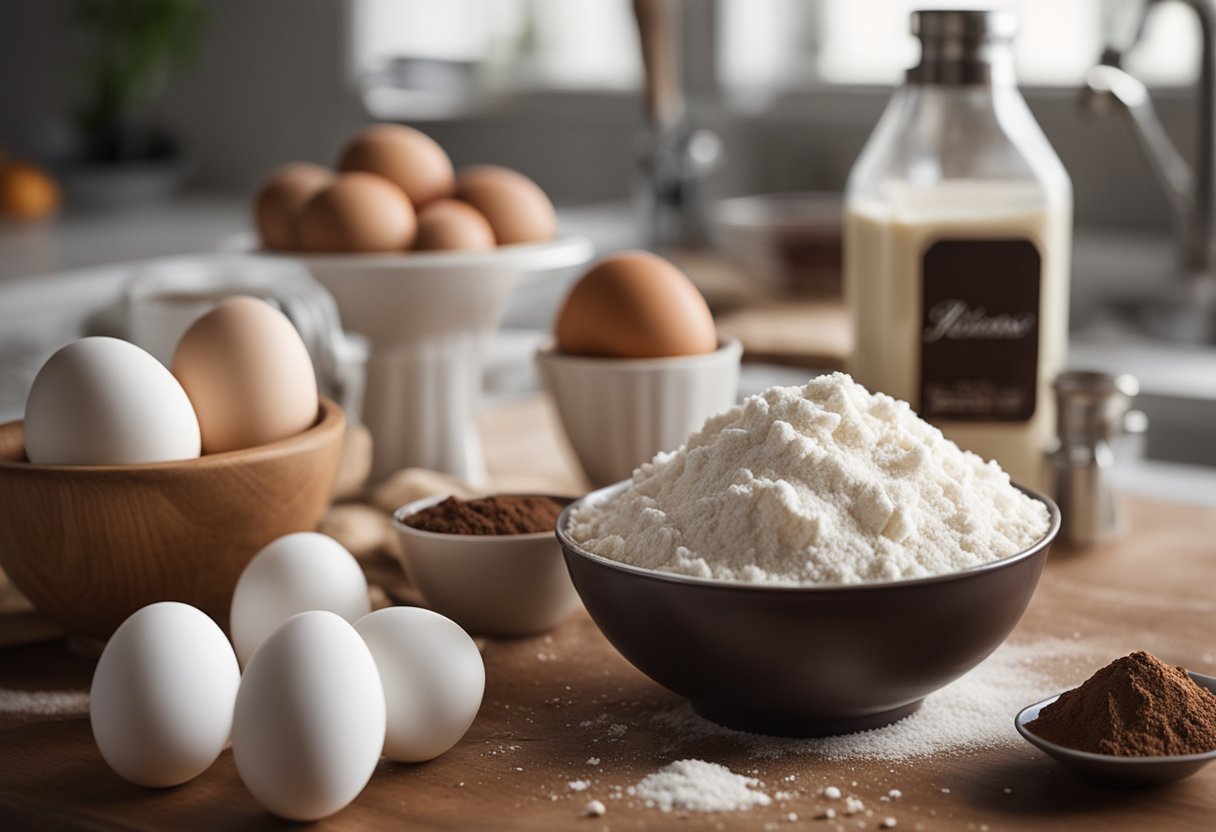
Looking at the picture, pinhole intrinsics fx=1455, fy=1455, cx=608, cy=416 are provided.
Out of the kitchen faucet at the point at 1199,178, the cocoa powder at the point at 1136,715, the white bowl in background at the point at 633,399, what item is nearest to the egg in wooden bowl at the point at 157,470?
the white bowl in background at the point at 633,399

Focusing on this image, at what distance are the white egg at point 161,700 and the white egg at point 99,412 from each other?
14cm

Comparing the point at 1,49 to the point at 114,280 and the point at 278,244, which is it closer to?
the point at 114,280

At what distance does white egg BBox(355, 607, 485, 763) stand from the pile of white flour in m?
0.09

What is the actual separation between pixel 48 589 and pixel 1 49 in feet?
9.83


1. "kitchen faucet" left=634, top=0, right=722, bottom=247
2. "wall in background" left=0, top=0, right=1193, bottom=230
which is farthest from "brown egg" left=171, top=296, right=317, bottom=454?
"wall in background" left=0, top=0, right=1193, bottom=230

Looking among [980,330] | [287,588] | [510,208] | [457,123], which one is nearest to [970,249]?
[980,330]

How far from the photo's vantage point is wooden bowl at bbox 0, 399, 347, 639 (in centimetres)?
81

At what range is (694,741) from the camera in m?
0.75

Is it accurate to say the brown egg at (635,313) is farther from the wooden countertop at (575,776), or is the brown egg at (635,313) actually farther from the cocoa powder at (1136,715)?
the cocoa powder at (1136,715)

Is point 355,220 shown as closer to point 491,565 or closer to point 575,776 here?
point 491,565

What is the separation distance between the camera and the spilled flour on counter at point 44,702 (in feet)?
2.65

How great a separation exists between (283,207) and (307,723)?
A: 632 millimetres

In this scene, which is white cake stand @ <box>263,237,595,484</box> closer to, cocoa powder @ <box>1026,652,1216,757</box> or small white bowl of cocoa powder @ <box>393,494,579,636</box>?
small white bowl of cocoa powder @ <box>393,494,579,636</box>

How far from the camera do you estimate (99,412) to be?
81cm
